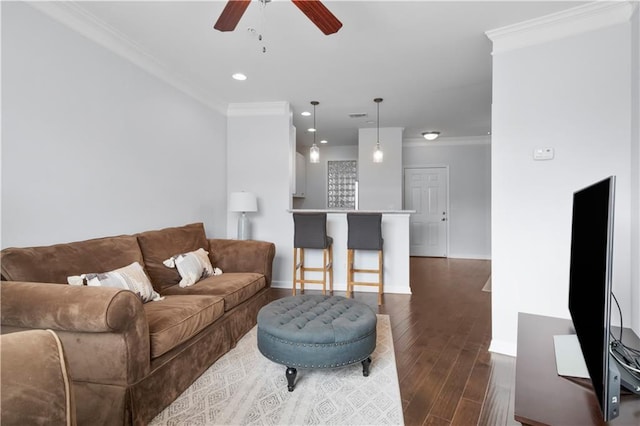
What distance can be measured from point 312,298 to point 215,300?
729 mm

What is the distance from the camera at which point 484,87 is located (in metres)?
3.87

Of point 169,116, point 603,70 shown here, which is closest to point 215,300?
point 169,116

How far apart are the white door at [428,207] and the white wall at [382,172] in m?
1.41

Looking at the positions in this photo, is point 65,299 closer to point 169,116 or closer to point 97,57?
point 97,57

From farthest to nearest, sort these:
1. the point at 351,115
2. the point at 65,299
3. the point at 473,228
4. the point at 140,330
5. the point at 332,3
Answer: the point at 473,228 < the point at 351,115 < the point at 332,3 < the point at 140,330 < the point at 65,299

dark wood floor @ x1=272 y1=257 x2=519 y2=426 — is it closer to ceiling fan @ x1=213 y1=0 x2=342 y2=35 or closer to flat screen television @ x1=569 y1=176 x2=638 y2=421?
flat screen television @ x1=569 y1=176 x2=638 y2=421

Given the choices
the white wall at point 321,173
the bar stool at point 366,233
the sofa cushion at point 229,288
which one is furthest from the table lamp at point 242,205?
the white wall at point 321,173

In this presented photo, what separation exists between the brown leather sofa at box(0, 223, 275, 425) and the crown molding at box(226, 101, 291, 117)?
2.53m

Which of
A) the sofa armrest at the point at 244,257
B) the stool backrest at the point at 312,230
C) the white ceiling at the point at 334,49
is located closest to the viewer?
the white ceiling at the point at 334,49

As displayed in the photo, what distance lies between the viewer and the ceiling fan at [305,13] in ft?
5.51

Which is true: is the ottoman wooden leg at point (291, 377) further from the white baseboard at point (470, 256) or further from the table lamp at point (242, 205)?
the white baseboard at point (470, 256)

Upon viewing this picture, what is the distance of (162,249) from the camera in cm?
288

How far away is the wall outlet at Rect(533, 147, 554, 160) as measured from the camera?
2.38m

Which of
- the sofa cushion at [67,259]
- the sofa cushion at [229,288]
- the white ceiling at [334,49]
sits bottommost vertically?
the sofa cushion at [229,288]
